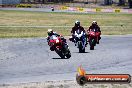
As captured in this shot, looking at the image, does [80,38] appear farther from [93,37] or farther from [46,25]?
[46,25]

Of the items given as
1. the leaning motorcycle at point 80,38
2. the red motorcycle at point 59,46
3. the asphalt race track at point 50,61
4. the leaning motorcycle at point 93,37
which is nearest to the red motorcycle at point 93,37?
the leaning motorcycle at point 93,37

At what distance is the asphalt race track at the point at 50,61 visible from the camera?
2037 centimetres

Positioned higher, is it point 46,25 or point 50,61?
point 50,61

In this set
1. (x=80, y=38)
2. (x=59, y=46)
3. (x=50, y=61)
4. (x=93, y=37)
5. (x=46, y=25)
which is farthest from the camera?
(x=46, y=25)

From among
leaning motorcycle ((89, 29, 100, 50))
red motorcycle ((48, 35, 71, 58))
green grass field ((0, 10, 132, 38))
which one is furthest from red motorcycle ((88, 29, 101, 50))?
green grass field ((0, 10, 132, 38))

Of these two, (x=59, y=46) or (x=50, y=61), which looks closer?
(x=50, y=61)

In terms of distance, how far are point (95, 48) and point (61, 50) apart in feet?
20.0

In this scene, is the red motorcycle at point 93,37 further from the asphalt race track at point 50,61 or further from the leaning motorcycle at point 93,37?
the asphalt race track at point 50,61

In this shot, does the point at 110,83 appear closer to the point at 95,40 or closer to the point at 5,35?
the point at 95,40

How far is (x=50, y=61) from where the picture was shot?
24375 mm

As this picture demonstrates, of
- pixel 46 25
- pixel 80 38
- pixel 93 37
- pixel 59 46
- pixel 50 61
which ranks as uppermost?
pixel 80 38

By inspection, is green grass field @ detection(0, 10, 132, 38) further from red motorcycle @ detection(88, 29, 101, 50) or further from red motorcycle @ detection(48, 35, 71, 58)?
red motorcycle @ detection(48, 35, 71, 58)

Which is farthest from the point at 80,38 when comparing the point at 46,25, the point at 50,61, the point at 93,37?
the point at 46,25

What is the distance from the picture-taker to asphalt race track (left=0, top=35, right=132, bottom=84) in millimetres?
20369
